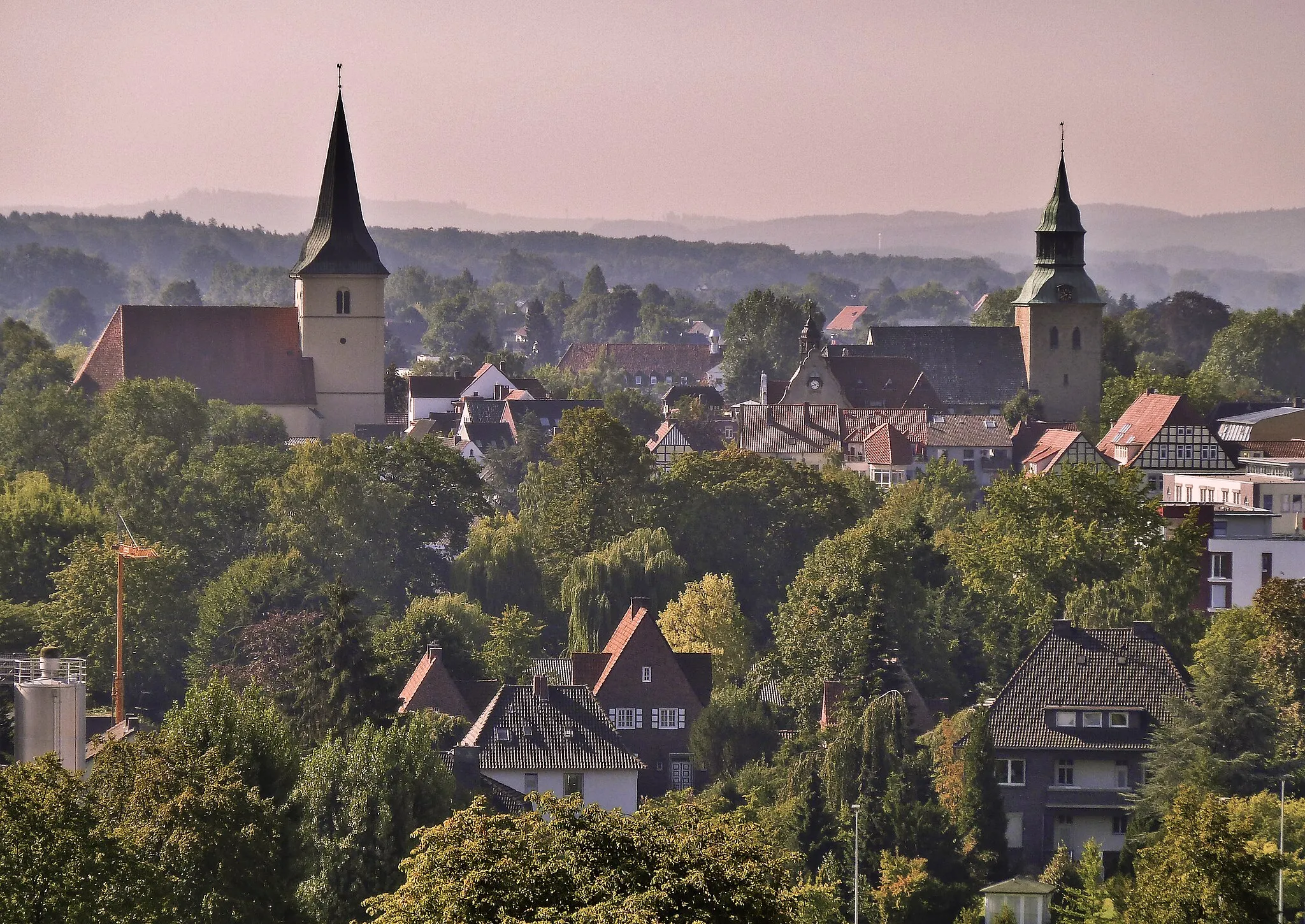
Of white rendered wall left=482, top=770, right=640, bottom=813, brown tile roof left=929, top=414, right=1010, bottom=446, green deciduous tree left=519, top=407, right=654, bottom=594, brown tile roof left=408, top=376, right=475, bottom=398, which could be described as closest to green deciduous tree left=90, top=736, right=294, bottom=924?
white rendered wall left=482, top=770, right=640, bottom=813

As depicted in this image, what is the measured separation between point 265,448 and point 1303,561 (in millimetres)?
31699

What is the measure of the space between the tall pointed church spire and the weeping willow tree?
80.9 ft

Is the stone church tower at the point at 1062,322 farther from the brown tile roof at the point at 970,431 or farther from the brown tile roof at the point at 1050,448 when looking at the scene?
the brown tile roof at the point at 1050,448

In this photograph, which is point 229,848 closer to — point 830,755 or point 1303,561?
point 830,755

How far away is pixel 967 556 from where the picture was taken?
63.6m

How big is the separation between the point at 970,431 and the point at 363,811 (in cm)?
6579

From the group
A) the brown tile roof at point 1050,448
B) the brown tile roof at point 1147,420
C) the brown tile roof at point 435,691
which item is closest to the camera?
the brown tile roof at point 435,691

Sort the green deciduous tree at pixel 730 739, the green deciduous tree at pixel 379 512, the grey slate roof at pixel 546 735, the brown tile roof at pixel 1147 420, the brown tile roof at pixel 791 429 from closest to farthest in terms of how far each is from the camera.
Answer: the grey slate roof at pixel 546 735
the green deciduous tree at pixel 730 739
the green deciduous tree at pixel 379 512
the brown tile roof at pixel 1147 420
the brown tile roof at pixel 791 429

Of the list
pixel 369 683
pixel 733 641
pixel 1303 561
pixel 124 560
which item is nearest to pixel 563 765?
pixel 369 683

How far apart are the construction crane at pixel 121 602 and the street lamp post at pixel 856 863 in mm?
14063

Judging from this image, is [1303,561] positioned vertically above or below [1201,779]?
above

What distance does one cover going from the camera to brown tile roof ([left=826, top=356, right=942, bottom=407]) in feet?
372

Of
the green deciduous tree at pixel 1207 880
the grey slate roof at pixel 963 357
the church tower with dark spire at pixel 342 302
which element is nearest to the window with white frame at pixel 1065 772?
the green deciduous tree at pixel 1207 880

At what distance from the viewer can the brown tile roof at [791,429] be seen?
102 m
